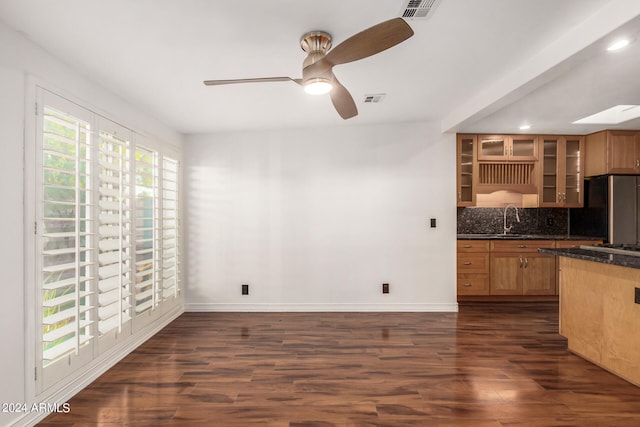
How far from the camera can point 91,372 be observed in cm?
260

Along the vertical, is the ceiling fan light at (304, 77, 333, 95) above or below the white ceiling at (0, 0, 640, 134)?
below

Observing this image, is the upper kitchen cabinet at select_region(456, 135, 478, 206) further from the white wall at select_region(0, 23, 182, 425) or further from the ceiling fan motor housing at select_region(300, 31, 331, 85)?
the white wall at select_region(0, 23, 182, 425)

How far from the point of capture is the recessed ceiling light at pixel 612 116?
13.2 feet

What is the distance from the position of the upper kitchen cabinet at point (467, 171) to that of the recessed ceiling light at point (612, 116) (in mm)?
1231

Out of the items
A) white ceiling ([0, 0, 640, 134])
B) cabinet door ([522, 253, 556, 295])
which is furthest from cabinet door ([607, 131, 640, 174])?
cabinet door ([522, 253, 556, 295])

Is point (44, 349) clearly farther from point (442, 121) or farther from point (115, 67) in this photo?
point (442, 121)

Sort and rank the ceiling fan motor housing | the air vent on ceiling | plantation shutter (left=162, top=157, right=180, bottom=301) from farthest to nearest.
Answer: plantation shutter (left=162, top=157, right=180, bottom=301)
the air vent on ceiling
the ceiling fan motor housing

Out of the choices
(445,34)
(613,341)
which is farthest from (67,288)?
→ (613,341)

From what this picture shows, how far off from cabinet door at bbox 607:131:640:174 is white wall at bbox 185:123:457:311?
2265 mm

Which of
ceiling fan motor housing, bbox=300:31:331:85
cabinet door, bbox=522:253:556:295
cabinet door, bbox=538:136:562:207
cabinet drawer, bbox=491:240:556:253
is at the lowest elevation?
cabinet door, bbox=522:253:556:295

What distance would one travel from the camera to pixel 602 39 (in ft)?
6.26

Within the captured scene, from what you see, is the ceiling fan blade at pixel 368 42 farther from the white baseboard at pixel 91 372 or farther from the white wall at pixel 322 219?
the white baseboard at pixel 91 372

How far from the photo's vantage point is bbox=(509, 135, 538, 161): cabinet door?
4.75 metres

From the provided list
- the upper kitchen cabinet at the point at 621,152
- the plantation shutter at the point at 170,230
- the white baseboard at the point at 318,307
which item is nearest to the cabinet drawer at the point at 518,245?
the white baseboard at the point at 318,307
